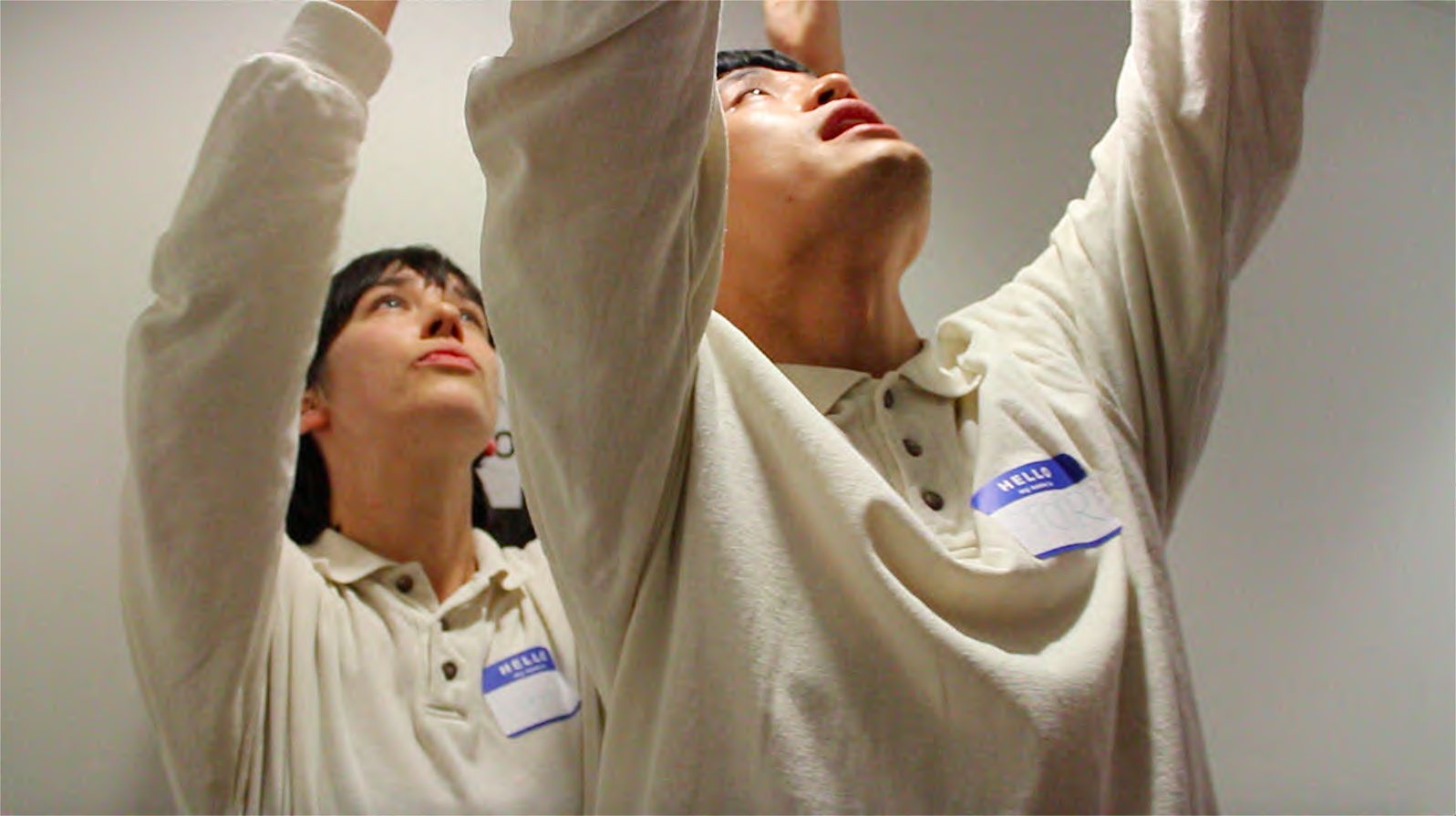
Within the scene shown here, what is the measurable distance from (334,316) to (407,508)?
24 centimetres

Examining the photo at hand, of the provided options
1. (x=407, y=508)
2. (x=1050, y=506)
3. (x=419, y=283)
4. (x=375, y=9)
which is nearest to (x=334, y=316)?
(x=419, y=283)

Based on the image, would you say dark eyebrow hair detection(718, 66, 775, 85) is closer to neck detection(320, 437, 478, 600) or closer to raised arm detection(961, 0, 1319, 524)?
raised arm detection(961, 0, 1319, 524)

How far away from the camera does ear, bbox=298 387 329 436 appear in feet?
4.18

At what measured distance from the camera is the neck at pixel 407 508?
1.21 m

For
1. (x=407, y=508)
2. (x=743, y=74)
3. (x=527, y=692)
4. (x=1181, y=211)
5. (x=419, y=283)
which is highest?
(x=743, y=74)

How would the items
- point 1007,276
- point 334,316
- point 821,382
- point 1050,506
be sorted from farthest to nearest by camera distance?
point 1007,276 < point 334,316 < point 821,382 < point 1050,506

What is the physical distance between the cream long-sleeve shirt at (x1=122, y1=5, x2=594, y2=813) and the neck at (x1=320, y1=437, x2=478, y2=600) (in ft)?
0.59

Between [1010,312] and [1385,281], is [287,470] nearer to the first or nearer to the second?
[1010,312]

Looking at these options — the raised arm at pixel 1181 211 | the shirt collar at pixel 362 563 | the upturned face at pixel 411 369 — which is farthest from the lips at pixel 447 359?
the raised arm at pixel 1181 211

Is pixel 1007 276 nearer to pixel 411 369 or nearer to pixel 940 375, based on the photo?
pixel 940 375

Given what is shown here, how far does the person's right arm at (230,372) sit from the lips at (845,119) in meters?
0.38

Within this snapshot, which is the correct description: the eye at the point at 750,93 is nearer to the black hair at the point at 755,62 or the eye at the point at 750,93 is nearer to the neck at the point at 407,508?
the black hair at the point at 755,62

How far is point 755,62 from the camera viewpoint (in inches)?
42.4

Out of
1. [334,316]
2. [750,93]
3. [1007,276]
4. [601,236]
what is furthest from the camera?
[1007,276]
